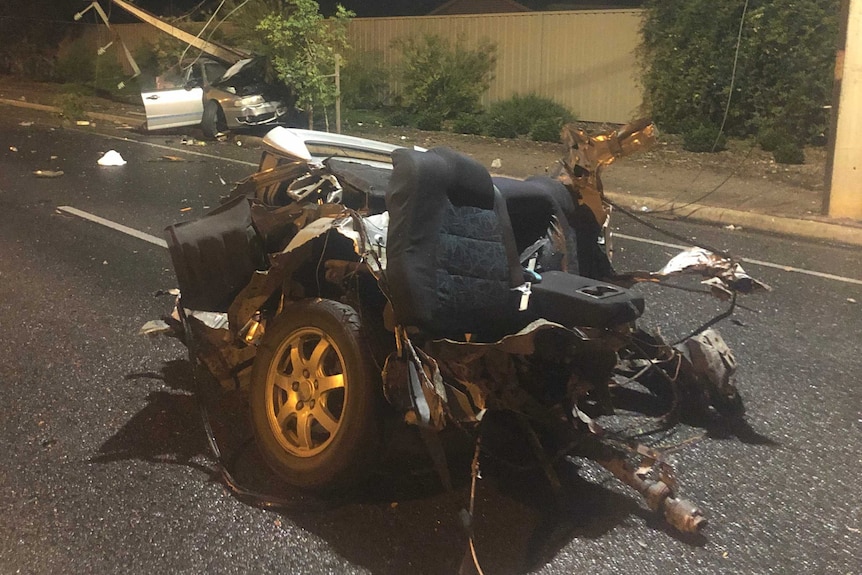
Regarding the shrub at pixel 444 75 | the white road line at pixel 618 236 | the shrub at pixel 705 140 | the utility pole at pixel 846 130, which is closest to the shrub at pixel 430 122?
the shrub at pixel 444 75

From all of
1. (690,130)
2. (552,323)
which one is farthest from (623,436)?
(690,130)

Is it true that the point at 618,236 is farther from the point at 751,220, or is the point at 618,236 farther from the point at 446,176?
the point at 446,176

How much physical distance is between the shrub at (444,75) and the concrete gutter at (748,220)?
26.2 feet

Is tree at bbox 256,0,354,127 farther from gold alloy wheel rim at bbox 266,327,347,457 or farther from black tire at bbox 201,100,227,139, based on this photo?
gold alloy wheel rim at bbox 266,327,347,457

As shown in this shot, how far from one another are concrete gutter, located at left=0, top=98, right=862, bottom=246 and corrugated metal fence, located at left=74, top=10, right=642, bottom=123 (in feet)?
22.5

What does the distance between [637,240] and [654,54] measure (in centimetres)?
892

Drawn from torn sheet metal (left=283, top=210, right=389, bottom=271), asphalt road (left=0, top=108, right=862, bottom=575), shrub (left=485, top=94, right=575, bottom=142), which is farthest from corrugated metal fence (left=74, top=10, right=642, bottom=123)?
torn sheet metal (left=283, top=210, right=389, bottom=271)

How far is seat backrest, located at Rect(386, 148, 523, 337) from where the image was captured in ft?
10.4

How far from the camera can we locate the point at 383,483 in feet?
11.9

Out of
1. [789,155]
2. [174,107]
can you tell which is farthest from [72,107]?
[789,155]

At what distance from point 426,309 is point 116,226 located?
21.5 feet

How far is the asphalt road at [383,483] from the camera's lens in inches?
124

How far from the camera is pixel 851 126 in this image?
9867 millimetres

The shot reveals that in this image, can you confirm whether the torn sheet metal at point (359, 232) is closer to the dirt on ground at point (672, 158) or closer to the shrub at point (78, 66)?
the dirt on ground at point (672, 158)
